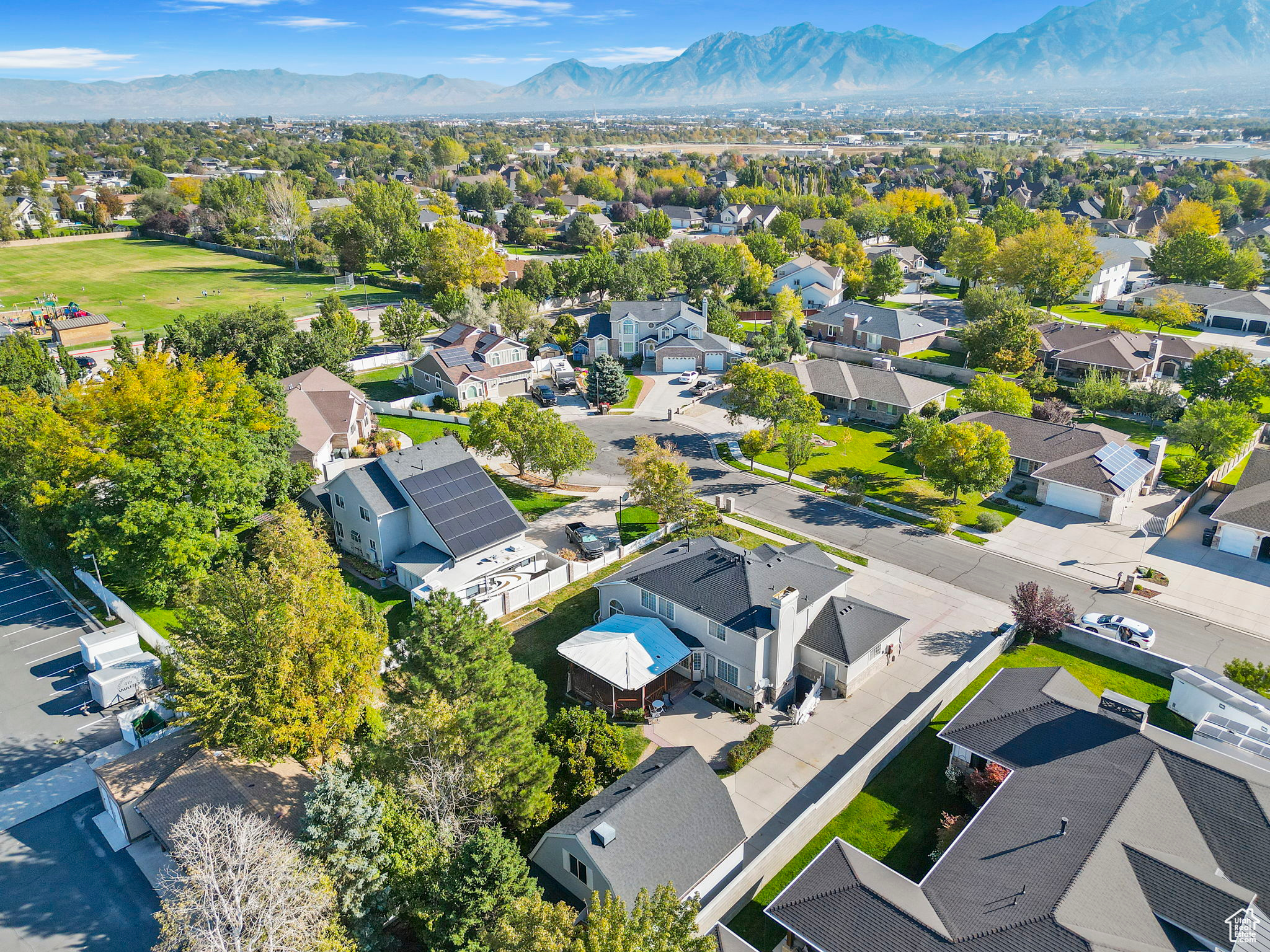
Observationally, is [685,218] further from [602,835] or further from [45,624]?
[602,835]

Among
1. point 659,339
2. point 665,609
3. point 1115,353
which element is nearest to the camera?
point 665,609

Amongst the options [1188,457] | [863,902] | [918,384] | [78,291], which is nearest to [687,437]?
[918,384]

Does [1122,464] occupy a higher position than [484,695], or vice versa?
[484,695]

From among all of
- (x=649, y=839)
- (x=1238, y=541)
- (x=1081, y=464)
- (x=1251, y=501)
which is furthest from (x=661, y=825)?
(x=1251, y=501)

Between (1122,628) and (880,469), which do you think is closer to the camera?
(1122,628)

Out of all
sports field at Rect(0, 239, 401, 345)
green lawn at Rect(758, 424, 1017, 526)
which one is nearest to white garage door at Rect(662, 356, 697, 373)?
green lawn at Rect(758, 424, 1017, 526)

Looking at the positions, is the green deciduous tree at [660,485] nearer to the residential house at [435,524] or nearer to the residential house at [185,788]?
the residential house at [435,524]

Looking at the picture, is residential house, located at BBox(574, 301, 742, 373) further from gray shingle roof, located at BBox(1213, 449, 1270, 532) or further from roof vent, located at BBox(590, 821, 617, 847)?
roof vent, located at BBox(590, 821, 617, 847)

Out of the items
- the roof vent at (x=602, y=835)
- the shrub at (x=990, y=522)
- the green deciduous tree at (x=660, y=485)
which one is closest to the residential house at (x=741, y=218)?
the shrub at (x=990, y=522)
